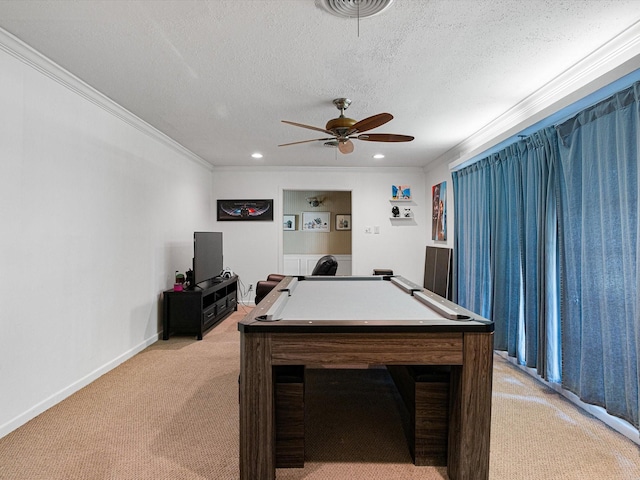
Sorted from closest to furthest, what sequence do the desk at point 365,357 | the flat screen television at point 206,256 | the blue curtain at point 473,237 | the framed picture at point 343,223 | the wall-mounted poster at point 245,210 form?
the desk at point 365,357
the blue curtain at point 473,237
the flat screen television at point 206,256
the wall-mounted poster at point 245,210
the framed picture at point 343,223

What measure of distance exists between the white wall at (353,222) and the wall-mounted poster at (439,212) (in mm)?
379

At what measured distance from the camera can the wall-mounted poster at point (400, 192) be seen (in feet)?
19.6

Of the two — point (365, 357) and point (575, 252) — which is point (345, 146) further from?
point (365, 357)

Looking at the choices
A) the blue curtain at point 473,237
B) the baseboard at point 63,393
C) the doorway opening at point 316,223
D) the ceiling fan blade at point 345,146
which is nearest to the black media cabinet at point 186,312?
the baseboard at point 63,393

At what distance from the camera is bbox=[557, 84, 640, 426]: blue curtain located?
199 cm

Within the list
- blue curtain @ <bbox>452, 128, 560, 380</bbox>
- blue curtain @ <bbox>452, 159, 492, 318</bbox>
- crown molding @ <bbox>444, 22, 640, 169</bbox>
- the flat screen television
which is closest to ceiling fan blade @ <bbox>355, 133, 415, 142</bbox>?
crown molding @ <bbox>444, 22, 640, 169</bbox>

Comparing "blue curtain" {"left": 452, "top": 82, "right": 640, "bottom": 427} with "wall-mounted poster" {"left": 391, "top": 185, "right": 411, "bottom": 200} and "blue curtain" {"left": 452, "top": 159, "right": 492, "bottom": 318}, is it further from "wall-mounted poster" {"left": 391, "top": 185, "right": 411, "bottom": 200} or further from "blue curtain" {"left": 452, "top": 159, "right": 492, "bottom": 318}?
"wall-mounted poster" {"left": 391, "top": 185, "right": 411, "bottom": 200}

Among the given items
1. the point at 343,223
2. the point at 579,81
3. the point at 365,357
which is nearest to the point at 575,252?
the point at 579,81

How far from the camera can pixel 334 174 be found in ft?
19.7

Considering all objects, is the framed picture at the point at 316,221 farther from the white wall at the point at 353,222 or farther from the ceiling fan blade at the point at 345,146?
the ceiling fan blade at the point at 345,146

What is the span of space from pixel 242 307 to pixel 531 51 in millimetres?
5054

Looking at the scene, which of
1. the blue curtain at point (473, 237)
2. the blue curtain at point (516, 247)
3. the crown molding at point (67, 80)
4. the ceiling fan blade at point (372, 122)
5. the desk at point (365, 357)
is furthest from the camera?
the blue curtain at point (473, 237)

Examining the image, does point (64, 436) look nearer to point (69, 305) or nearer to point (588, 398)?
point (69, 305)

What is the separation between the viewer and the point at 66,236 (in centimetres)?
256
